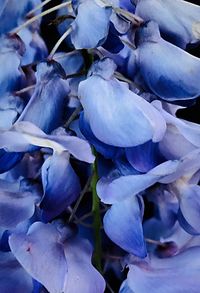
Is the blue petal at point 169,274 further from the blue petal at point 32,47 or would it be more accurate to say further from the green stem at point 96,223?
the blue petal at point 32,47

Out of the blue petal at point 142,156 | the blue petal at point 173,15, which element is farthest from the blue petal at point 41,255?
the blue petal at point 173,15

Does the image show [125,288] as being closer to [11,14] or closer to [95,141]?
[95,141]

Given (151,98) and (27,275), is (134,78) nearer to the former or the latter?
(151,98)

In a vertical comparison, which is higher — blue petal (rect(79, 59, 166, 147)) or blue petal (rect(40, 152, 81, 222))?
blue petal (rect(79, 59, 166, 147))

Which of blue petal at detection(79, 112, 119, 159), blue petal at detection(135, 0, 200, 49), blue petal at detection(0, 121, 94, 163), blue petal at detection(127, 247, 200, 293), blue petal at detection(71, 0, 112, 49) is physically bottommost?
blue petal at detection(127, 247, 200, 293)

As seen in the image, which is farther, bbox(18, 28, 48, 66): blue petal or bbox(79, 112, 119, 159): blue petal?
bbox(18, 28, 48, 66): blue petal

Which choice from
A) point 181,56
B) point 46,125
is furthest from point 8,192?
point 181,56

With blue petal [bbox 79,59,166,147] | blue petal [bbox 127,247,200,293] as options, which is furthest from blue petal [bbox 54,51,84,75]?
blue petal [bbox 127,247,200,293]

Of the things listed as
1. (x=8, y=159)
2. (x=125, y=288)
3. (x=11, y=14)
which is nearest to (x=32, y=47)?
(x=11, y=14)

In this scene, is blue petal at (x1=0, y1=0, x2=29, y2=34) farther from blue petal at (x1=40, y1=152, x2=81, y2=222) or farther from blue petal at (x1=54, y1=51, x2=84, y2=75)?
blue petal at (x1=40, y1=152, x2=81, y2=222)
